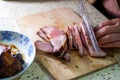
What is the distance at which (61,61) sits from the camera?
2.95 feet

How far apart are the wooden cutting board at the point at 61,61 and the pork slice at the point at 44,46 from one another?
19 millimetres

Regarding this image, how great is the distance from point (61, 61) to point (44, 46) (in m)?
0.10

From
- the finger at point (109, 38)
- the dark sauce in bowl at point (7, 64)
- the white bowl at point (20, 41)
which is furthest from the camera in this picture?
the finger at point (109, 38)

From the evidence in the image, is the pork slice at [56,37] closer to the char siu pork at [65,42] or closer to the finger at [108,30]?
the char siu pork at [65,42]

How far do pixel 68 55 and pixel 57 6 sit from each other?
456 mm

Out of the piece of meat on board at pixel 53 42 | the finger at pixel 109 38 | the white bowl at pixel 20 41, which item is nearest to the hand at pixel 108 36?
the finger at pixel 109 38

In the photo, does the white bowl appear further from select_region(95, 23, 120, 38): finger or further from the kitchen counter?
select_region(95, 23, 120, 38): finger

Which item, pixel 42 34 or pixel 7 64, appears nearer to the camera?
pixel 7 64

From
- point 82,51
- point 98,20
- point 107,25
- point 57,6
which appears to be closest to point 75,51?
point 82,51

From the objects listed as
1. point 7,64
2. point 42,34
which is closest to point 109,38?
point 42,34

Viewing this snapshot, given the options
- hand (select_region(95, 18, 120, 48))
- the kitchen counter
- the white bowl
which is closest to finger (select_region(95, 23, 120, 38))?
hand (select_region(95, 18, 120, 48))

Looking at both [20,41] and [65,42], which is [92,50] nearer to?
[65,42]

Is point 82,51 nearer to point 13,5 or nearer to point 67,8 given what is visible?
point 67,8

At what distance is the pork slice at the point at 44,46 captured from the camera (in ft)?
3.03
